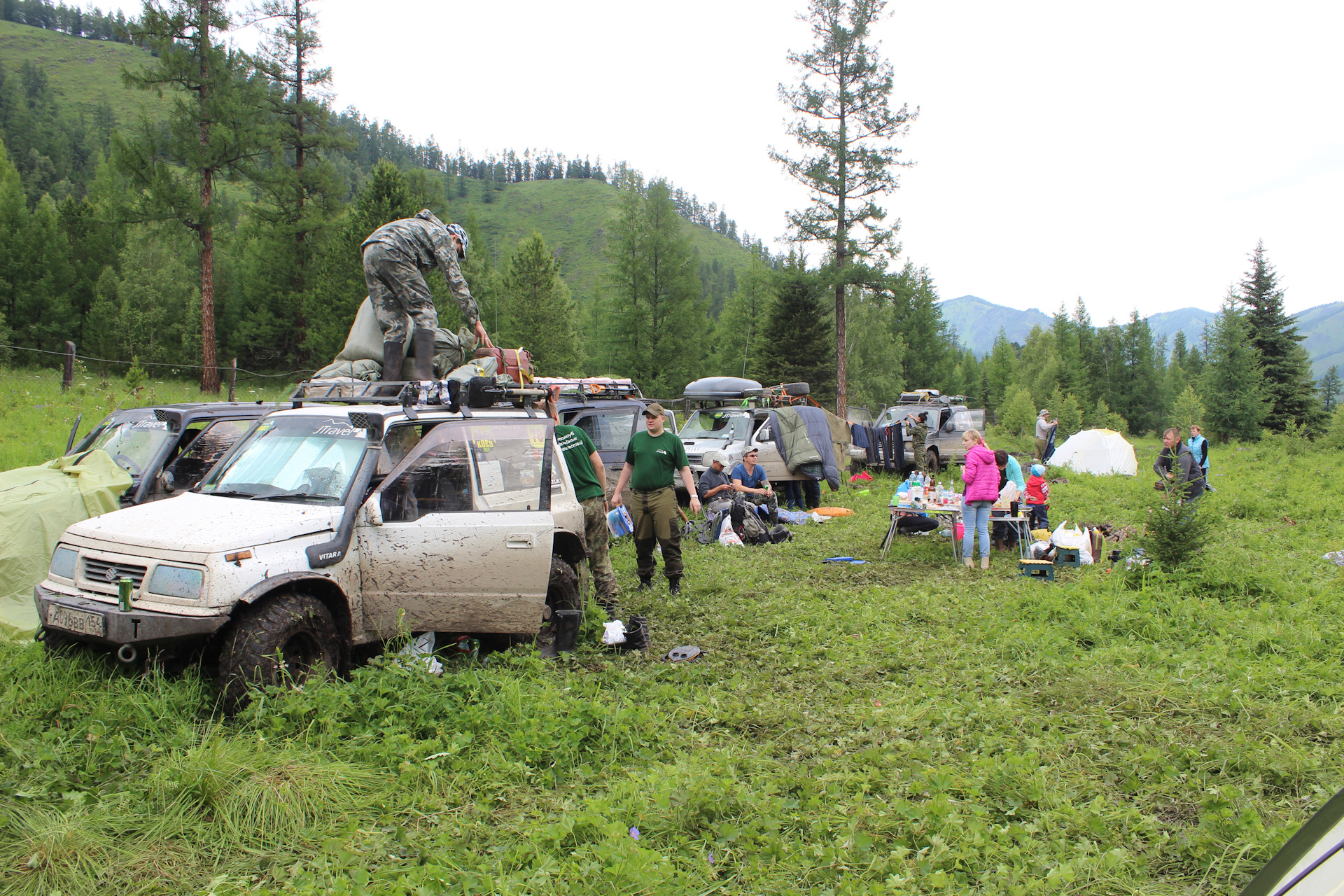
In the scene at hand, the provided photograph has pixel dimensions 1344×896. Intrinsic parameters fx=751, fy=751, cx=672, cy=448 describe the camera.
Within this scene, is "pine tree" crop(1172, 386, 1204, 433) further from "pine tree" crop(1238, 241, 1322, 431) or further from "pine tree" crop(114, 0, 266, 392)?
"pine tree" crop(114, 0, 266, 392)

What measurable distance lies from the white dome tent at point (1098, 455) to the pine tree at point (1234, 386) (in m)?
14.6

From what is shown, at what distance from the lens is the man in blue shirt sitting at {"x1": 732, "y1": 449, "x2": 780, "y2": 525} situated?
39.5ft

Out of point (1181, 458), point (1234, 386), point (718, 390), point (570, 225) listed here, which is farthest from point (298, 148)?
point (570, 225)

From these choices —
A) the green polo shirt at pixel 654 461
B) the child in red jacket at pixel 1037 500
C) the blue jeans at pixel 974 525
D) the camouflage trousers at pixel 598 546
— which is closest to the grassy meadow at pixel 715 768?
the camouflage trousers at pixel 598 546

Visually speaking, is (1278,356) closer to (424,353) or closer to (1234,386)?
(1234,386)

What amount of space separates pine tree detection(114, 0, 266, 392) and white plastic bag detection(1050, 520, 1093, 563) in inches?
864

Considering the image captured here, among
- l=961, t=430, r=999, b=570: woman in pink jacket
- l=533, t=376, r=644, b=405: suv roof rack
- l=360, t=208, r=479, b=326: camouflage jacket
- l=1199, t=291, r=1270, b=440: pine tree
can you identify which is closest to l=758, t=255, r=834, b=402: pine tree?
l=1199, t=291, r=1270, b=440: pine tree

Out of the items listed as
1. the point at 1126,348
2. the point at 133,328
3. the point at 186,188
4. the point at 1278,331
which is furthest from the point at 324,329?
the point at 1126,348

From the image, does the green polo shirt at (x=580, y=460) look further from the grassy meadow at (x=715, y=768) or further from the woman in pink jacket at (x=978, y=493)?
the woman in pink jacket at (x=978, y=493)

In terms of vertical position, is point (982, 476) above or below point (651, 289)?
below

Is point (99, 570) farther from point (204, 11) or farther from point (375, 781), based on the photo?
point (204, 11)

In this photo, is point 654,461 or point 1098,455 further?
point 1098,455

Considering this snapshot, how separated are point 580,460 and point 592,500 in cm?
39

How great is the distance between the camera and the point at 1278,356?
31.9 metres
